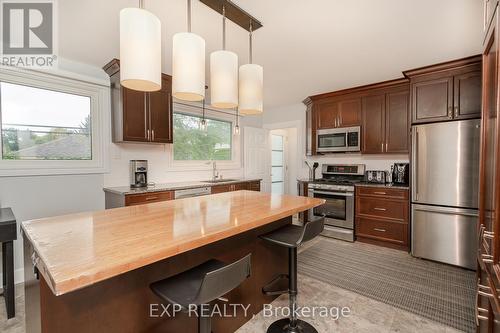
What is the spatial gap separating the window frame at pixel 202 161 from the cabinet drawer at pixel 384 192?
2.53 metres

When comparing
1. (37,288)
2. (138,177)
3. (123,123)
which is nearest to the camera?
(37,288)

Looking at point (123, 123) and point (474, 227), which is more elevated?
point (123, 123)

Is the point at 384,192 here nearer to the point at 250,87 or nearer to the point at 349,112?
the point at 349,112

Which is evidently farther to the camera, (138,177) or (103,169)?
(138,177)

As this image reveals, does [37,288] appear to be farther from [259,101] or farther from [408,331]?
[408,331]

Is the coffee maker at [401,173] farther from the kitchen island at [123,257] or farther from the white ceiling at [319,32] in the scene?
the kitchen island at [123,257]

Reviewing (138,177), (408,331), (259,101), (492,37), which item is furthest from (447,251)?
(138,177)

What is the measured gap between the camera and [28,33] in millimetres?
2301

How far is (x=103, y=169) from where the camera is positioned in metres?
3.23

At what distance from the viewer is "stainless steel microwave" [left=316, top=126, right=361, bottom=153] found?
406 cm

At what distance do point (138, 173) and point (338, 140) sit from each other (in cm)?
330

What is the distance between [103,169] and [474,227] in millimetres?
4617

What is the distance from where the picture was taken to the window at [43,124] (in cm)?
261

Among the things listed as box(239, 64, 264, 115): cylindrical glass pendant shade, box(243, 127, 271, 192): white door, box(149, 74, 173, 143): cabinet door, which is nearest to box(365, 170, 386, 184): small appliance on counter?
box(243, 127, 271, 192): white door
